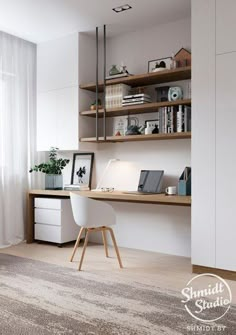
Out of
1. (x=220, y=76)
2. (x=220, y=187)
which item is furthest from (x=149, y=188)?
(x=220, y=76)

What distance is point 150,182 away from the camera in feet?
12.9

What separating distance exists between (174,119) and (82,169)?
1.54 meters

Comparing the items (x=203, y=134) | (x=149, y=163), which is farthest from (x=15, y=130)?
(x=203, y=134)

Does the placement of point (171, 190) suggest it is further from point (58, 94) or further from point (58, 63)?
point (58, 63)

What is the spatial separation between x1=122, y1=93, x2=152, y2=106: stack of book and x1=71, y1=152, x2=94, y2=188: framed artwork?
3.12 ft

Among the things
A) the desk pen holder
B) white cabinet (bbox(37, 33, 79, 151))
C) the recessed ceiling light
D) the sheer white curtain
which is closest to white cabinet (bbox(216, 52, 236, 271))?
the desk pen holder

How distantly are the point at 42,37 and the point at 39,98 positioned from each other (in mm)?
773

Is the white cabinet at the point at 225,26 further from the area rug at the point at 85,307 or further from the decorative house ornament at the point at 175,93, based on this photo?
the area rug at the point at 85,307

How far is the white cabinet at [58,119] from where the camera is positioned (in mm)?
4293

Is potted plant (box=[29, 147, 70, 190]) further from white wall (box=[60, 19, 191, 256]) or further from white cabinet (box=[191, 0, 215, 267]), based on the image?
white cabinet (box=[191, 0, 215, 267])

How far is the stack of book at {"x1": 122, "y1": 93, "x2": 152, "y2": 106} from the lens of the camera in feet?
12.5

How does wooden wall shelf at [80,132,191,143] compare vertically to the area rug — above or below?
above

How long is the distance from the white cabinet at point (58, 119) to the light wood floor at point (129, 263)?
1265 millimetres

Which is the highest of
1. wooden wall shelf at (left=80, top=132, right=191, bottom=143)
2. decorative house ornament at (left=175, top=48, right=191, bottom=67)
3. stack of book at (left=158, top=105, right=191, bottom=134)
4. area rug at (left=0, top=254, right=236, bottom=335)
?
decorative house ornament at (left=175, top=48, right=191, bottom=67)
